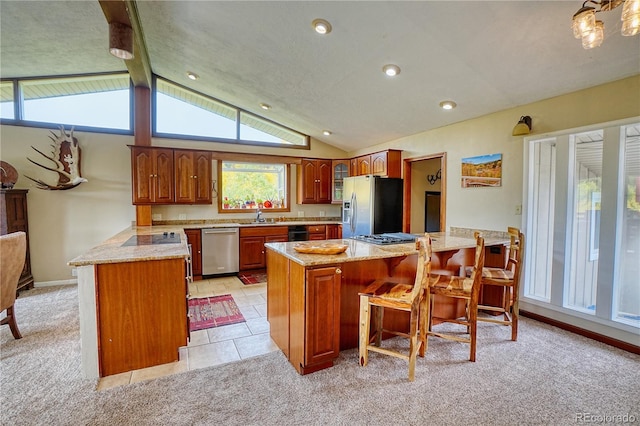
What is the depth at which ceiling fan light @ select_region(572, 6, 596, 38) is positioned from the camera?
153 centimetres

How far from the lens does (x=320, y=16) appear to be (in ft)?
8.56

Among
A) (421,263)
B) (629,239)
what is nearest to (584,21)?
(421,263)

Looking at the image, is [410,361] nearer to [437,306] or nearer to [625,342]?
[437,306]

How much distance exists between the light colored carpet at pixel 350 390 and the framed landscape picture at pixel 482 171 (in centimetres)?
190

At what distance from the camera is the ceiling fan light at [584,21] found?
5.03 ft

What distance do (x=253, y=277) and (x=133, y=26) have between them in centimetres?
365

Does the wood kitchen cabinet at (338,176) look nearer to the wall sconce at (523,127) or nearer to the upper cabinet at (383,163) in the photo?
the upper cabinet at (383,163)

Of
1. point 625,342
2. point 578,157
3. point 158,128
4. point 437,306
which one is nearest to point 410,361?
point 437,306

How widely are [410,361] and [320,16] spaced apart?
2.92 meters

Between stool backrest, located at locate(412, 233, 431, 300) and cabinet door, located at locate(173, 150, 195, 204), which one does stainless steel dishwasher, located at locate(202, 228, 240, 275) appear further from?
stool backrest, located at locate(412, 233, 431, 300)

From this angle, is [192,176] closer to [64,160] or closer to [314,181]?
[64,160]

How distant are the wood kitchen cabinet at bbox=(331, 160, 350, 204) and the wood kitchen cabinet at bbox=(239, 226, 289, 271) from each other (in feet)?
4.72

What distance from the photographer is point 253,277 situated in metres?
4.97

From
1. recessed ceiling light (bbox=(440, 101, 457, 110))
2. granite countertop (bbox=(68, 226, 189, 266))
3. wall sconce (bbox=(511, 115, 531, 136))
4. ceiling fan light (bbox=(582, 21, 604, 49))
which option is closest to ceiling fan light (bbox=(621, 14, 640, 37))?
ceiling fan light (bbox=(582, 21, 604, 49))
